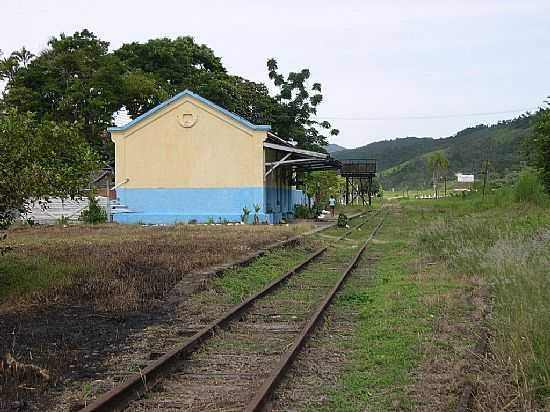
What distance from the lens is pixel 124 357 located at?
277 inches

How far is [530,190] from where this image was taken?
108ft

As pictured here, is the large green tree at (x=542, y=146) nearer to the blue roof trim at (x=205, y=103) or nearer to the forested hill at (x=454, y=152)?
the blue roof trim at (x=205, y=103)

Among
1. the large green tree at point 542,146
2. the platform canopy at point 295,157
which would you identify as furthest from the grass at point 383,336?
the platform canopy at point 295,157

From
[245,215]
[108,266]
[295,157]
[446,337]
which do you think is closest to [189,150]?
[245,215]

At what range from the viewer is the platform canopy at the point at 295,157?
1255 inches

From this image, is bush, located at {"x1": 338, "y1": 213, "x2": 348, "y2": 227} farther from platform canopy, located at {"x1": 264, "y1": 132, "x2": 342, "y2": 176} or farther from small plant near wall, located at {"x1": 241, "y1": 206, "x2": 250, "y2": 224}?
small plant near wall, located at {"x1": 241, "y1": 206, "x2": 250, "y2": 224}

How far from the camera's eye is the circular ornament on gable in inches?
1271

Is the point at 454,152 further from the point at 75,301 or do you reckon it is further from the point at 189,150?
the point at 75,301

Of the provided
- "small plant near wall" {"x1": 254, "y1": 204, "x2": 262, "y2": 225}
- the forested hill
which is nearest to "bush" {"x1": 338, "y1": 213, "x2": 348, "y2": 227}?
"small plant near wall" {"x1": 254, "y1": 204, "x2": 262, "y2": 225}

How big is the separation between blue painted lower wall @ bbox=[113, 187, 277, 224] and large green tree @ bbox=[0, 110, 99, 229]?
20.0 m

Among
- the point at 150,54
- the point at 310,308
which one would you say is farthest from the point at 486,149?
the point at 310,308

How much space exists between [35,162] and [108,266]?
337 cm

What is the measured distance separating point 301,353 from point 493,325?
81.3 inches

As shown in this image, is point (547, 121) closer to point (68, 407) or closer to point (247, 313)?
point (247, 313)
